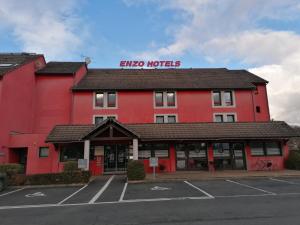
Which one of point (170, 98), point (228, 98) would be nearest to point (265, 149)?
point (228, 98)

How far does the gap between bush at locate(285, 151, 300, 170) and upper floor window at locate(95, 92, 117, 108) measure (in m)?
17.6

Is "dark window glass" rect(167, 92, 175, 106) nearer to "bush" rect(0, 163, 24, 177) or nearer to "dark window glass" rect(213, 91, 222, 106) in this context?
"dark window glass" rect(213, 91, 222, 106)

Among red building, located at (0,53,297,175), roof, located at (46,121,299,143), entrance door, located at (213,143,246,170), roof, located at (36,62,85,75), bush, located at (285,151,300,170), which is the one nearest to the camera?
bush, located at (285,151,300,170)

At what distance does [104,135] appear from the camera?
2153 cm

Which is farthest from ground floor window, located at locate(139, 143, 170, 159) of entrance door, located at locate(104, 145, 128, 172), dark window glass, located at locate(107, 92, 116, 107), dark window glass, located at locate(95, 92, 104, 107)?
dark window glass, located at locate(95, 92, 104, 107)

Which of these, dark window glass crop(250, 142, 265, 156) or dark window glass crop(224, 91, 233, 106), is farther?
dark window glass crop(224, 91, 233, 106)

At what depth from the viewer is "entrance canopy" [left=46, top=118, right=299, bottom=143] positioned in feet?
67.7

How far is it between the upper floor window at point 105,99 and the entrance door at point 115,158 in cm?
682

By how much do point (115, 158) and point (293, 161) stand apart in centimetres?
1512

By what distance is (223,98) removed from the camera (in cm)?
2927

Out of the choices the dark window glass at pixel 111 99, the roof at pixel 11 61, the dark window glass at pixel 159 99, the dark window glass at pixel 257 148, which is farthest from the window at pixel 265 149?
the roof at pixel 11 61

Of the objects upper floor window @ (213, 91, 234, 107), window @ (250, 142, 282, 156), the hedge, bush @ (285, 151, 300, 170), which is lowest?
the hedge

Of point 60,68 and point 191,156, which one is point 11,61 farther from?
point 191,156

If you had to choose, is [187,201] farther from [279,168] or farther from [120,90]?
[120,90]
